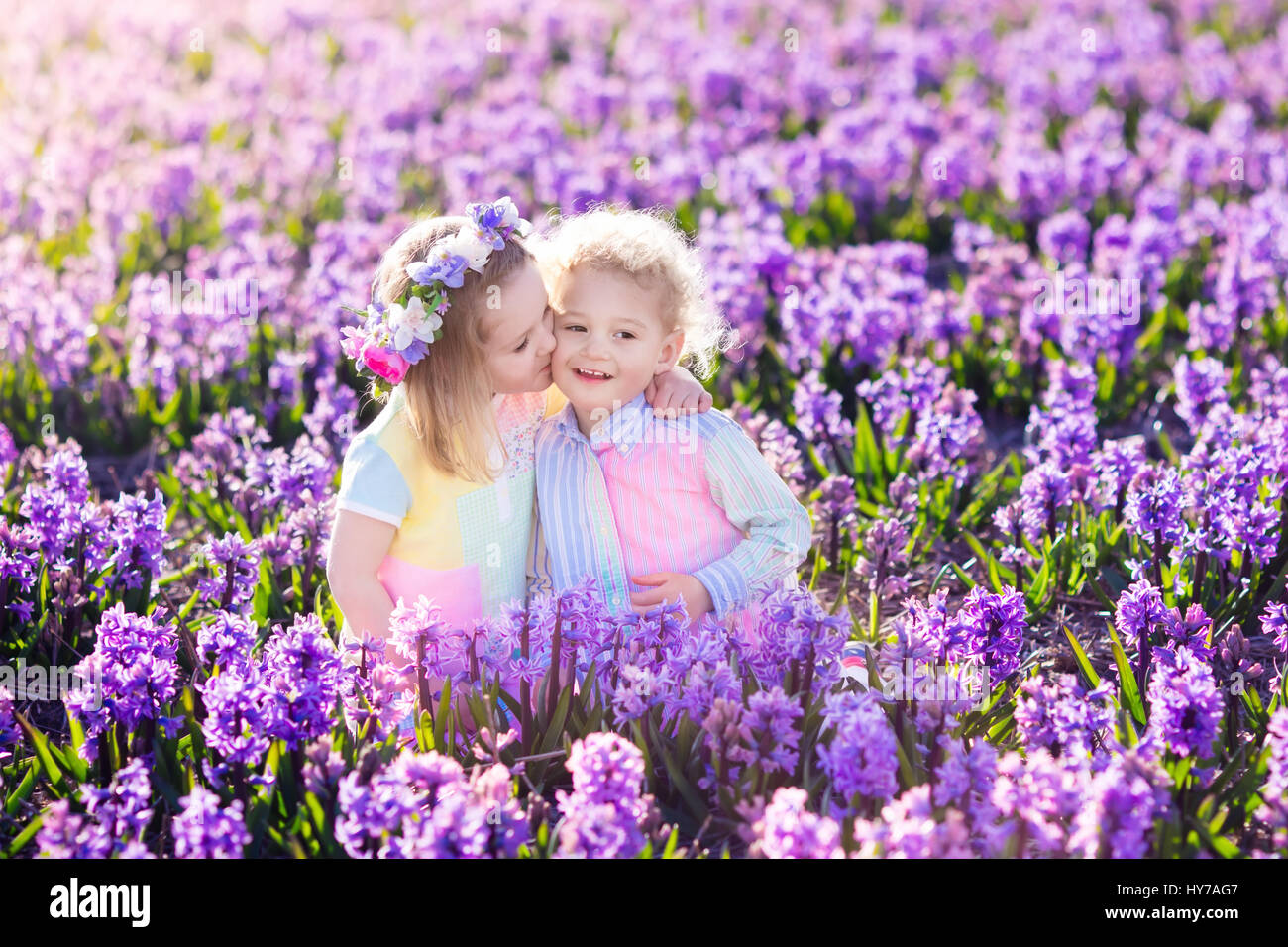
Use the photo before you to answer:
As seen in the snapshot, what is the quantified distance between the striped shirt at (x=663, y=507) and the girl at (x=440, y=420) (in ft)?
0.71

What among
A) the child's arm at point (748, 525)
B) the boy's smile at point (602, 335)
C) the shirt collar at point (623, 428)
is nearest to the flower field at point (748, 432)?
the child's arm at point (748, 525)

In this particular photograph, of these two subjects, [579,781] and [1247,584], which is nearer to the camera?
[579,781]

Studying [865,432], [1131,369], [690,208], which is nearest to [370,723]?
[865,432]

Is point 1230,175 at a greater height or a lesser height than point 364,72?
lesser

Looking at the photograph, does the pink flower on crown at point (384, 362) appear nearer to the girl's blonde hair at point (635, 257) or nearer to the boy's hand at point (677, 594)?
the girl's blonde hair at point (635, 257)

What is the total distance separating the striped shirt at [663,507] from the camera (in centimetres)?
372

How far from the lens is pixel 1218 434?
473cm

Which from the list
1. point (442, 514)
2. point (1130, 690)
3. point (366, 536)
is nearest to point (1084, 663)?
point (1130, 690)

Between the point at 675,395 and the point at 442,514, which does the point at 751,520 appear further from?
the point at 442,514

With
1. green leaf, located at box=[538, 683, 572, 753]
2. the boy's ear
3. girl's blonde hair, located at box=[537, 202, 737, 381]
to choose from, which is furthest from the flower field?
girl's blonde hair, located at box=[537, 202, 737, 381]

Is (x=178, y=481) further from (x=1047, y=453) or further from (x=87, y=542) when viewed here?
(x=1047, y=453)

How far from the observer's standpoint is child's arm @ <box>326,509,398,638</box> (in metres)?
3.50
